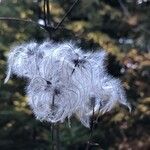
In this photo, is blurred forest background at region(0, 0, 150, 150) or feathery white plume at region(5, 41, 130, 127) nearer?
feathery white plume at region(5, 41, 130, 127)

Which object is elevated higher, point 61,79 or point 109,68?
point 61,79

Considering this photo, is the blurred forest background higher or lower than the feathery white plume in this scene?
lower

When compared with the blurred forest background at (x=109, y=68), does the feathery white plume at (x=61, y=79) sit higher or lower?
higher

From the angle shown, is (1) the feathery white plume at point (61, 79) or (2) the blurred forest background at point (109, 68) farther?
(2) the blurred forest background at point (109, 68)

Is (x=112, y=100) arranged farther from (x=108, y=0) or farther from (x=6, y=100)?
(x=108, y=0)

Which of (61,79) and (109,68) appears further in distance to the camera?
(109,68)

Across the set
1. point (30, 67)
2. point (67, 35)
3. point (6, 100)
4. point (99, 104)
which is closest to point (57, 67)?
point (30, 67)

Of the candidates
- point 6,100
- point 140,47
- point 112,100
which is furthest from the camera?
point 140,47

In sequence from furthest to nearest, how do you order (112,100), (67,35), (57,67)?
(67,35)
(112,100)
(57,67)
